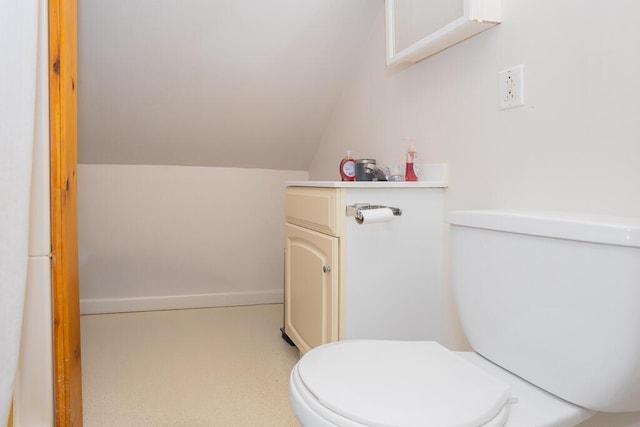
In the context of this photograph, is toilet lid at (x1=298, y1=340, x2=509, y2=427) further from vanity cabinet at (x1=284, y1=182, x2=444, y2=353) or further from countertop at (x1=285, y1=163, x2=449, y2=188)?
countertop at (x1=285, y1=163, x2=449, y2=188)

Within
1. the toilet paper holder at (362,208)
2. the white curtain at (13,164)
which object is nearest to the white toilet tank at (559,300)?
the toilet paper holder at (362,208)

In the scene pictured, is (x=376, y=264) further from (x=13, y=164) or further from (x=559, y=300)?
(x=13, y=164)

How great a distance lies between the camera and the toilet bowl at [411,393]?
68 centimetres

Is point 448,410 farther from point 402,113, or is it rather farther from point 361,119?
point 361,119

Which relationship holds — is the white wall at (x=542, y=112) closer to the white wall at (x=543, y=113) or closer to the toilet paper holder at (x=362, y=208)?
the white wall at (x=543, y=113)

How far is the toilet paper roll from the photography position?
124 centimetres

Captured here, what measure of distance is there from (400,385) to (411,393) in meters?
0.03

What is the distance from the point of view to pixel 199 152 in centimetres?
245

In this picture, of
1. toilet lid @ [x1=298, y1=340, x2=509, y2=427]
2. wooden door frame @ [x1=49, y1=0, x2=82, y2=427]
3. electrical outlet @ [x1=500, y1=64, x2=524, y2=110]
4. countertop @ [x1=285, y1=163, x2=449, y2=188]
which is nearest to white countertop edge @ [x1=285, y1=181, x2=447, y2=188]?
countertop @ [x1=285, y1=163, x2=449, y2=188]

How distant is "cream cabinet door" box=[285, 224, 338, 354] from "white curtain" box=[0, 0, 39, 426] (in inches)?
32.7

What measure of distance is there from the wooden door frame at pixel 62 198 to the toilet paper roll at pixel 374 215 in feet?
2.45

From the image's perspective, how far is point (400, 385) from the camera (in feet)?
2.50

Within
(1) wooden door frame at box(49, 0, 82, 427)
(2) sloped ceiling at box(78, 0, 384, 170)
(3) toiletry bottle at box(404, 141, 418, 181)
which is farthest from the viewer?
(2) sloped ceiling at box(78, 0, 384, 170)

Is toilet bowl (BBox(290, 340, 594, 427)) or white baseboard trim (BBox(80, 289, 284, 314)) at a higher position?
toilet bowl (BBox(290, 340, 594, 427))
